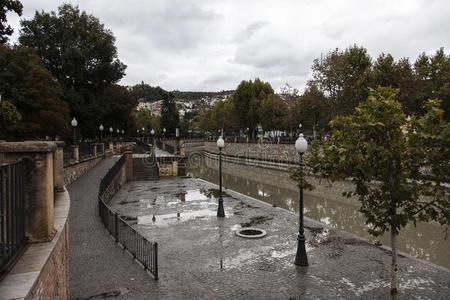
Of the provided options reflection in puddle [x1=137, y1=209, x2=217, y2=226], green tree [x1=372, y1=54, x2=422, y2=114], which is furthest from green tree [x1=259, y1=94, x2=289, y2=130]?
reflection in puddle [x1=137, y1=209, x2=217, y2=226]

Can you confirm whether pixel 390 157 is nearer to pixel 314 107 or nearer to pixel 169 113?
pixel 314 107

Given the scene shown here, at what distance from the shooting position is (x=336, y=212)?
2158 cm

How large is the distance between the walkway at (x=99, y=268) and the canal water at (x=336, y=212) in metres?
10.0

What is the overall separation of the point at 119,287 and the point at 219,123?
81.5m

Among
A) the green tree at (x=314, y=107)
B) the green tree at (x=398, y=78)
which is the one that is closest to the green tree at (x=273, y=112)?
the green tree at (x=314, y=107)

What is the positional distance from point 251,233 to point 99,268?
6.20m

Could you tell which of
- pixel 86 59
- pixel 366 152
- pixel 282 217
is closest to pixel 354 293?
pixel 366 152

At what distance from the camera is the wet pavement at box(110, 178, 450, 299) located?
8.77 meters

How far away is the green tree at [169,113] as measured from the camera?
3511 inches

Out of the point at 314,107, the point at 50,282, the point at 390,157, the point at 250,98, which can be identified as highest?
the point at 250,98

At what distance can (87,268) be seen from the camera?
32.1 ft

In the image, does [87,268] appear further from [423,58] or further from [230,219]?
[423,58]

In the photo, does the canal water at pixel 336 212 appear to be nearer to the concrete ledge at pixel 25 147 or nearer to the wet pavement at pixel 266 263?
the wet pavement at pixel 266 263

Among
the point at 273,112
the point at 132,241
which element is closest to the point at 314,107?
the point at 273,112
